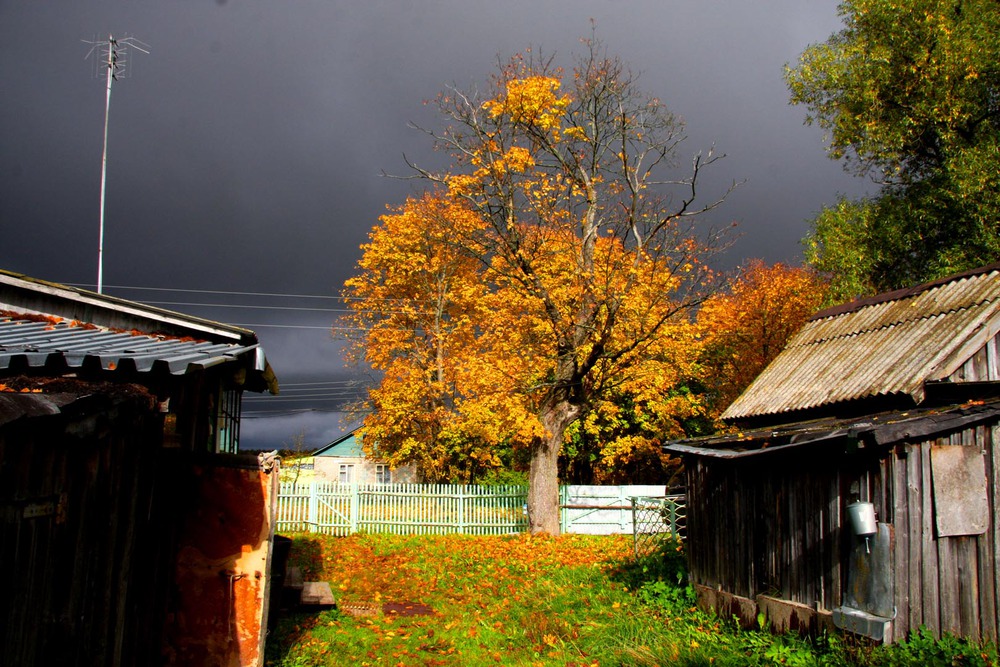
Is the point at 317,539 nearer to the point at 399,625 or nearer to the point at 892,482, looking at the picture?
the point at 399,625

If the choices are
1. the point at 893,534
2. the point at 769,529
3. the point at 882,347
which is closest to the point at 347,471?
the point at 882,347

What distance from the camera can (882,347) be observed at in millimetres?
11875

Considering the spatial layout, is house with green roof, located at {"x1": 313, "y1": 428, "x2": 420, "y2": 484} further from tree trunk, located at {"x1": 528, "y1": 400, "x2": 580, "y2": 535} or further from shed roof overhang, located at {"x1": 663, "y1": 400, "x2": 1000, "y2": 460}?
shed roof overhang, located at {"x1": 663, "y1": 400, "x2": 1000, "y2": 460}

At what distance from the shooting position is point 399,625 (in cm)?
1095

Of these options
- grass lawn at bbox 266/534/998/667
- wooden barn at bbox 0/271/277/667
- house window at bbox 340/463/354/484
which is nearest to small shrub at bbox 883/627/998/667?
grass lawn at bbox 266/534/998/667

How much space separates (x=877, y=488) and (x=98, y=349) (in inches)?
303

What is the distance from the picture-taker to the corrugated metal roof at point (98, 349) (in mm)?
5482

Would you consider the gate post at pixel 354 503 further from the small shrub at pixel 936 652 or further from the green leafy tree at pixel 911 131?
the small shrub at pixel 936 652

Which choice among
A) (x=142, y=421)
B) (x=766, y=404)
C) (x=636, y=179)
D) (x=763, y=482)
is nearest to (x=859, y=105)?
(x=636, y=179)

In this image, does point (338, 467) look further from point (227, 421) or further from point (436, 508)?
point (227, 421)

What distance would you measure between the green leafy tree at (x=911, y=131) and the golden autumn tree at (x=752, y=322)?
2984mm

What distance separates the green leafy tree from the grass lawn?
10.4 metres

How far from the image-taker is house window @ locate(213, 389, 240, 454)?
40.3 feet

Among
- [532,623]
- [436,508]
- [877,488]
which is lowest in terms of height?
[532,623]
